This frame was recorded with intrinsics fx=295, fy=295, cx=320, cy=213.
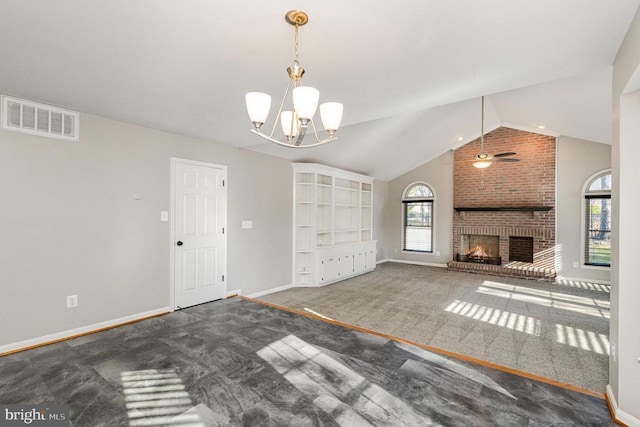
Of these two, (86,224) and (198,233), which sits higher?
(86,224)

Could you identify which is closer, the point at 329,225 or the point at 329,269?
the point at 329,269

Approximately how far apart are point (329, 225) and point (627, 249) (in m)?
4.93

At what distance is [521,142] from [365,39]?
6.81 m

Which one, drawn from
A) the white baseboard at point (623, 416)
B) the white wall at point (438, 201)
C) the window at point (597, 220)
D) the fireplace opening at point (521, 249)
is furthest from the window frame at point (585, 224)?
the white baseboard at point (623, 416)

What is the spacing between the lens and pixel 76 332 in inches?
128

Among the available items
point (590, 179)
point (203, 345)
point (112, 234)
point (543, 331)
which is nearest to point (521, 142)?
point (590, 179)

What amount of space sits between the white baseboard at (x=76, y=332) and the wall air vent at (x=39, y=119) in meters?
2.10

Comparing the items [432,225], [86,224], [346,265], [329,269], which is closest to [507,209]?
[432,225]

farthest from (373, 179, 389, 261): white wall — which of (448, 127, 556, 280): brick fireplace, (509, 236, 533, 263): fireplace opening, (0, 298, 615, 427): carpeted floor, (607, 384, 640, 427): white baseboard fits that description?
(607, 384, 640, 427): white baseboard

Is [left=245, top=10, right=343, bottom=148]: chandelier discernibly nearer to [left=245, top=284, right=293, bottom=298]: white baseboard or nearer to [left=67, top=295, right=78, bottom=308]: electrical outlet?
[left=67, top=295, right=78, bottom=308]: electrical outlet

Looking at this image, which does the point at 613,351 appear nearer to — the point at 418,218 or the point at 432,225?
the point at 432,225

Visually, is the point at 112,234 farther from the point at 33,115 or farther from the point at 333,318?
the point at 333,318

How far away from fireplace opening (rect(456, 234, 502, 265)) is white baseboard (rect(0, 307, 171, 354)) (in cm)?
711

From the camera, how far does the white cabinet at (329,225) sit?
Answer: 5.95 metres
